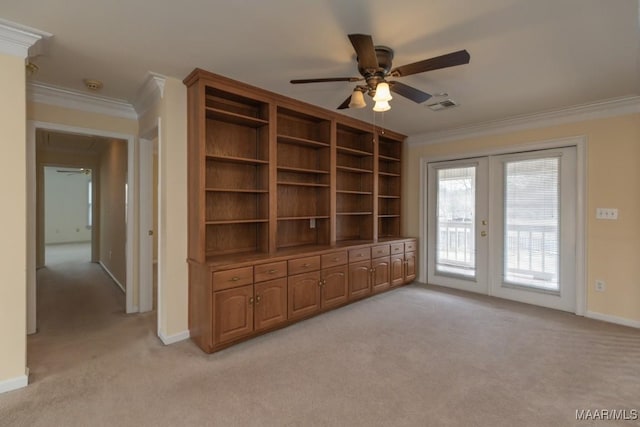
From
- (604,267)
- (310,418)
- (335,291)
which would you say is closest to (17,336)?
(310,418)

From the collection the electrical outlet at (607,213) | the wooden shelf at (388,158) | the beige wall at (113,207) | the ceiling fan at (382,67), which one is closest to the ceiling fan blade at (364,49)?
the ceiling fan at (382,67)

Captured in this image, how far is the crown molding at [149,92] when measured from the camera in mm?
2862

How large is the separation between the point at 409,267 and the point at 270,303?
2.71 meters

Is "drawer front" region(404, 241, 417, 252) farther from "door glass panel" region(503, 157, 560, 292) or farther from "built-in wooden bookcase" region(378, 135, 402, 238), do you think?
"door glass panel" region(503, 157, 560, 292)

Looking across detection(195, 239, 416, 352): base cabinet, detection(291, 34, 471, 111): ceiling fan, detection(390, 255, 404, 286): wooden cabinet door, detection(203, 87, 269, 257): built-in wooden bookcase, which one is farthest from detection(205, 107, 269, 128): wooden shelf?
detection(390, 255, 404, 286): wooden cabinet door

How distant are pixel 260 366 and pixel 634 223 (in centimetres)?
418

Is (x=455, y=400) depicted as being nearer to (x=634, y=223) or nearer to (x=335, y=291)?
(x=335, y=291)

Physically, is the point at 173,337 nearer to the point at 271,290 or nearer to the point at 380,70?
the point at 271,290

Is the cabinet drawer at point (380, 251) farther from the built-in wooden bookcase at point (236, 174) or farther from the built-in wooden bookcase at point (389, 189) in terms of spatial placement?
the built-in wooden bookcase at point (236, 174)

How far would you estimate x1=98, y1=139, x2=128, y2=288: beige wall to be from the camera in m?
4.69

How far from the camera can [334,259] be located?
12.3 ft

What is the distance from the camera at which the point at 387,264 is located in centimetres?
454

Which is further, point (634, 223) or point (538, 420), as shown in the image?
point (634, 223)

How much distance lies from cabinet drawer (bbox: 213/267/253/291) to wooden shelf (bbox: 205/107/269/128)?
4.97 ft
